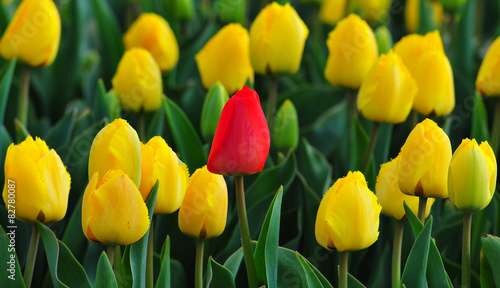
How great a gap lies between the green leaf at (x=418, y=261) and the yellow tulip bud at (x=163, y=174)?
29cm

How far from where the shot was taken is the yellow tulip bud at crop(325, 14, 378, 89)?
1.23 meters

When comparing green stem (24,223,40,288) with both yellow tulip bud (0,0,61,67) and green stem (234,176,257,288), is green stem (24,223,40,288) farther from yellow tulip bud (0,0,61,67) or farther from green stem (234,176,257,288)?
yellow tulip bud (0,0,61,67)

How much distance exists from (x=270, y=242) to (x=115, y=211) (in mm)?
203

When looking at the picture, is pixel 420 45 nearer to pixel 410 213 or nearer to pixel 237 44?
pixel 237 44

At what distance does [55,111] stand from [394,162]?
1111 millimetres

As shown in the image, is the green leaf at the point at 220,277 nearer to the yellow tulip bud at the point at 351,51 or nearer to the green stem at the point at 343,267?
the green stem at the point at 343,267

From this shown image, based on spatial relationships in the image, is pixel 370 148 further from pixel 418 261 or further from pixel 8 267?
pixel 8 267

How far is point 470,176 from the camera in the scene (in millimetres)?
795

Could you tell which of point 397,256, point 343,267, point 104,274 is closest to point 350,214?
point 343,267

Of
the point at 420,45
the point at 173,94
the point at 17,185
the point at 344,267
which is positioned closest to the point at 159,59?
the point at 173,94

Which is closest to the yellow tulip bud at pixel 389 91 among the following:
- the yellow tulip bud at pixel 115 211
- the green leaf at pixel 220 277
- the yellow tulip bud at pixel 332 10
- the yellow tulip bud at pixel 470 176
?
the yellow tulip bud at pixel 470 176

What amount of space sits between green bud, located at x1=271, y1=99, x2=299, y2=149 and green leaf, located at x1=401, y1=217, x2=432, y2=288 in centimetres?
42

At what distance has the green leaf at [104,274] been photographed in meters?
0.77

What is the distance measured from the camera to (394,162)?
0.87 meters
